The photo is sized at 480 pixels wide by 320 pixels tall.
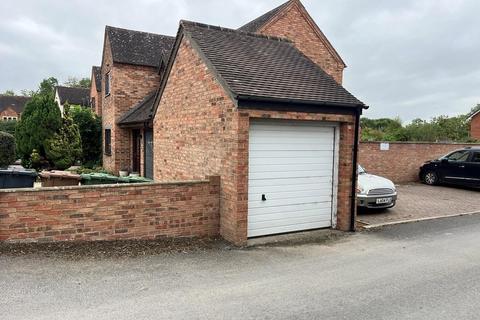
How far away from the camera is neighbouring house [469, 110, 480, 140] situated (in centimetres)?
3675

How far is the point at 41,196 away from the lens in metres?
5.99

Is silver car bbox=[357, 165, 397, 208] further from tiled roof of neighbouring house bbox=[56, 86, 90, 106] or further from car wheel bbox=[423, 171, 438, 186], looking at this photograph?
tiled roof of neighbouring house bbox=[56, 86, 90, 106]

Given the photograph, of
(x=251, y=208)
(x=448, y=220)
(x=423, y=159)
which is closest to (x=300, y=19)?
(x=423, y=159)

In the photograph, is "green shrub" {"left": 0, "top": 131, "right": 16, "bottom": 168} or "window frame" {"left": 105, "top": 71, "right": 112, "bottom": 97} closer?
"green shrub" {"left": 0, "top": 131, "right": 16, "bottom": 168}

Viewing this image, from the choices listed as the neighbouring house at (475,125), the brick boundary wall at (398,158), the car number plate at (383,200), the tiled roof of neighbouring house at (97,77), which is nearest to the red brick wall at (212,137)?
the car number plate at (383,200)

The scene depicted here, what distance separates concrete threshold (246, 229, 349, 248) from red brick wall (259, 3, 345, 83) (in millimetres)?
10993

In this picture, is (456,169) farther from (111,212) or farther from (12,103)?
(12,103)

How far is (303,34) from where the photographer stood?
57.2 ft

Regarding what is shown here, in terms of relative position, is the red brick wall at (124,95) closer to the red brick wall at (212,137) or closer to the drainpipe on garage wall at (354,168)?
the red brick wall at (212,137)

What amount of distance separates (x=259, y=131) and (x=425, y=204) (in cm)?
715

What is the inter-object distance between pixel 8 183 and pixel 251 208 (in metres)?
6.90

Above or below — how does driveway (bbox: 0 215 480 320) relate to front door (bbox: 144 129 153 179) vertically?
below

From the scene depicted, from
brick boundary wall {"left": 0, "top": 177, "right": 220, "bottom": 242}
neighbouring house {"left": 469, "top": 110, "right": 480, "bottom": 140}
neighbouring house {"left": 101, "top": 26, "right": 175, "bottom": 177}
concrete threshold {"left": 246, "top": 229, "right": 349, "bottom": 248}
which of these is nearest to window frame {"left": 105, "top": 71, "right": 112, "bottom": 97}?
neighbouring house {"left": 101, "top": 26, "right": 175, "bottom": 177}

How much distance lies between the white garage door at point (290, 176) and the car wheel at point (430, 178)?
10.1 meters
